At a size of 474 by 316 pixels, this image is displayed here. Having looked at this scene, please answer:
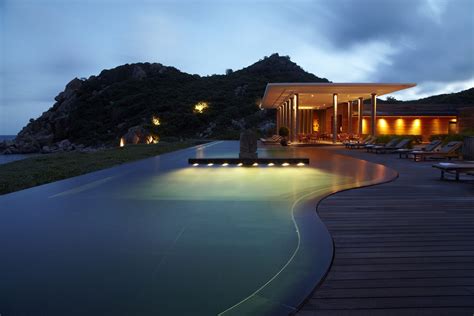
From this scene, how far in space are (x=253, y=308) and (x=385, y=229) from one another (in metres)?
2.03

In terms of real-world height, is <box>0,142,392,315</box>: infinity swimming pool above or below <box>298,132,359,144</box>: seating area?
below

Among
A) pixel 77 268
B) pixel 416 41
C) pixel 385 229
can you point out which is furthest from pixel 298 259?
pixel 416 41

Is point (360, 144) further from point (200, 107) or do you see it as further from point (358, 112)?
point (200, 107)

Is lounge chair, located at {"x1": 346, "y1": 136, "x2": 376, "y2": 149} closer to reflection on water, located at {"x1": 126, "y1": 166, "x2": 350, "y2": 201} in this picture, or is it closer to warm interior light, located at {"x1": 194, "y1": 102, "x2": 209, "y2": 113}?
reflection on water, located at {"x1": 126, "y1": 166, "x2": 350, "y2": 201}

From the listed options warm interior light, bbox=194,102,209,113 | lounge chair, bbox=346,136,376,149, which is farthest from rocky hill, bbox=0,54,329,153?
lounge chair, bbox=346,136,376,149

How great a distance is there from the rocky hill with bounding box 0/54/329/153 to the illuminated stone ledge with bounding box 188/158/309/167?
24811 millimetres

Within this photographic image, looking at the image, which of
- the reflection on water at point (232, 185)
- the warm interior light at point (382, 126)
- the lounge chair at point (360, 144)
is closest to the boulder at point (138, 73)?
the warm interior light at point (382, 126)

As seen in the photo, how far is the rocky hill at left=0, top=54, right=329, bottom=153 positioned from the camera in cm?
4350

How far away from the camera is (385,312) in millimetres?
1970

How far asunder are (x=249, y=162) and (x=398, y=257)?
8.00 m

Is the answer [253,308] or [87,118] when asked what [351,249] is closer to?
[253,308]

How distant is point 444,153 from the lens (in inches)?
444

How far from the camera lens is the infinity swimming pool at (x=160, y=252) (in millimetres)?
2148

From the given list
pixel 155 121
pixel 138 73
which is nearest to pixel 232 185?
pixel 155 121
